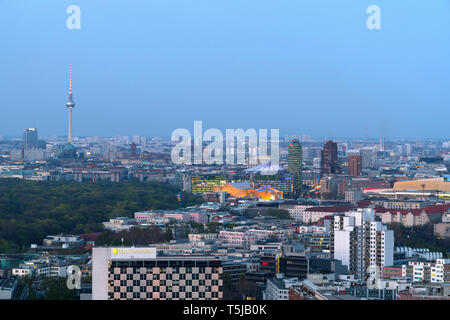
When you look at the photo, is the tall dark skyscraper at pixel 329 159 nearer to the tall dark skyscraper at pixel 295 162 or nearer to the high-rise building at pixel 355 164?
the high-rise building at pixel 355 164

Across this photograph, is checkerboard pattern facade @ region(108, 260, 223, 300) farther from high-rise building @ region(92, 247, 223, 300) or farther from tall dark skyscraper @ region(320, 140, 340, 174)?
tall dark skyscraper @ region(320, 140, 340, 174)

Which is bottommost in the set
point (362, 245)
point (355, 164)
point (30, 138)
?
point (362, 245)

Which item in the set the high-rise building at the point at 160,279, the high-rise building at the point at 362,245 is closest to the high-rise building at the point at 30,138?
the high-rise building at the point at 362,245

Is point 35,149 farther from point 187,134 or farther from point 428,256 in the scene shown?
point 428,256

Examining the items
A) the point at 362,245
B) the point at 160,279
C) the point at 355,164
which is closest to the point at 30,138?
the point at 355,164

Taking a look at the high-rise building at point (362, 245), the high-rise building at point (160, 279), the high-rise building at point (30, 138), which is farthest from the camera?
the high-rise building at point (30, 138)

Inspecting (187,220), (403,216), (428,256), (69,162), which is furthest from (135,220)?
(69,162)

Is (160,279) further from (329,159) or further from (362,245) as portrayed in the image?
(329,159)
